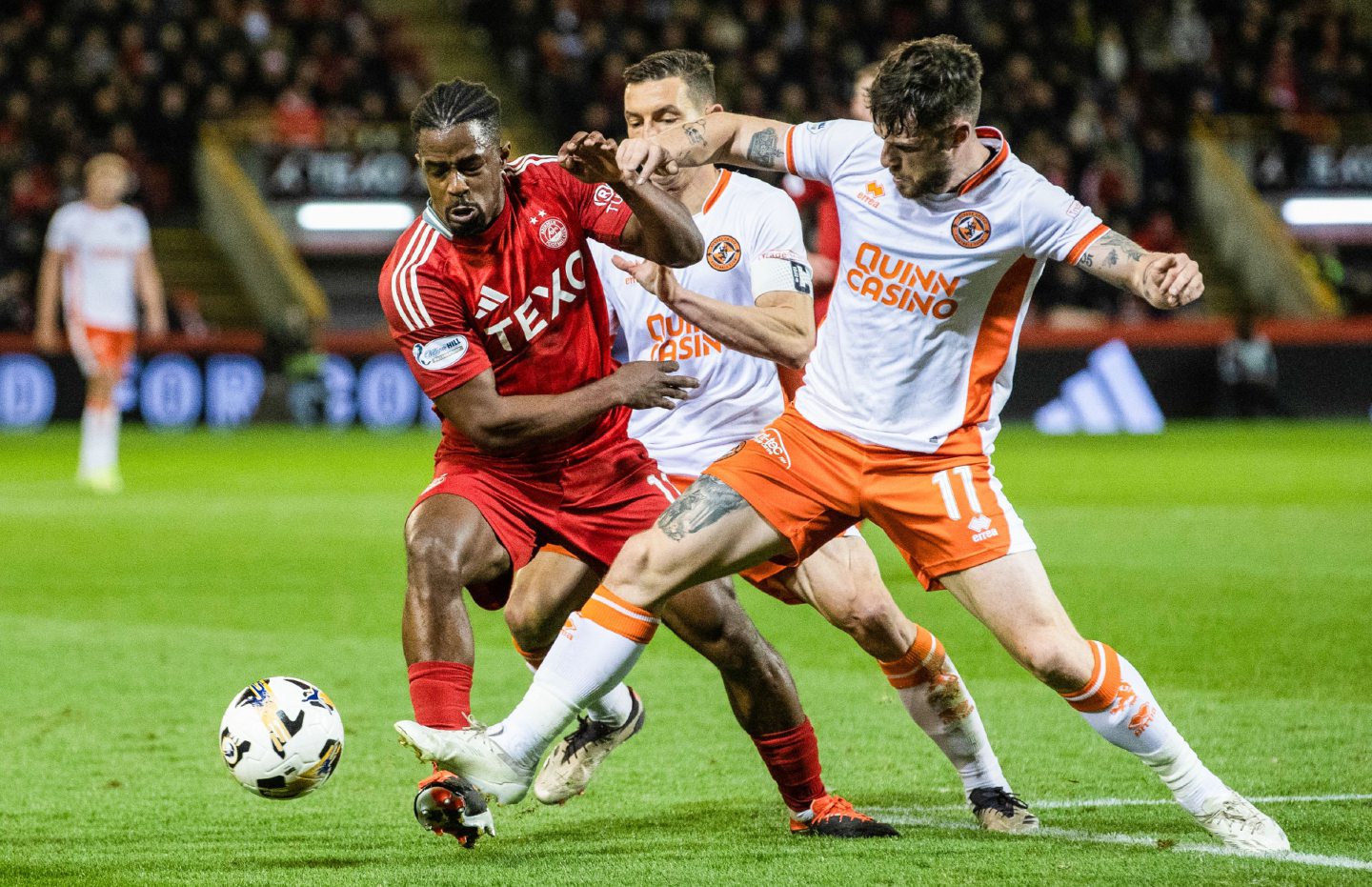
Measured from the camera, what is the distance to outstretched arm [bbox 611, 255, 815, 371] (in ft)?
16.0

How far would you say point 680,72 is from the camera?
20.1ft

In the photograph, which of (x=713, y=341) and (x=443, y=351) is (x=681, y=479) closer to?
(x=713, y=341)

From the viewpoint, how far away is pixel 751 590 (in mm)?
10203

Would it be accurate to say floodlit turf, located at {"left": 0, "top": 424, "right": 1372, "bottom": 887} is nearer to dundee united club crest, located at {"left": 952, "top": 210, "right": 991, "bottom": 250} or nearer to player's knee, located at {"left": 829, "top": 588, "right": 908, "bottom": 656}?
player's knee, located at {"left": 829, "top": 588, "right": 908, "bottom": 656}

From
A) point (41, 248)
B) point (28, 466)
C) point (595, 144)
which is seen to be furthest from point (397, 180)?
point (595, 144)

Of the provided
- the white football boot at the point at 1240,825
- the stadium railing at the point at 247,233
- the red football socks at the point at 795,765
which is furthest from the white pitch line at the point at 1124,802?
the stadium railing at the point at 247,233

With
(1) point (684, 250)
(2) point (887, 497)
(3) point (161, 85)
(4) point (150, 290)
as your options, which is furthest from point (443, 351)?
(3) point (161, 85)

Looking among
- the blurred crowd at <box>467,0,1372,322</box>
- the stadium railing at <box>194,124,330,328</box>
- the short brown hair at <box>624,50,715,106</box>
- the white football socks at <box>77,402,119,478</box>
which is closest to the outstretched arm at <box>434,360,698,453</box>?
the short brown hair at <box>624,50,715,106</box>

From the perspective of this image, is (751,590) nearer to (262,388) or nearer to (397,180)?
(262,388)

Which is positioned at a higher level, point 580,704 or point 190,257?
point 580,704

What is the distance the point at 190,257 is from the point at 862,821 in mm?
22556

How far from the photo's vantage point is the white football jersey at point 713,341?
226 inches

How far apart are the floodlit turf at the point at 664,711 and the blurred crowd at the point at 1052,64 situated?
13.4m

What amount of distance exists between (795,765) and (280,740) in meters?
1.38
